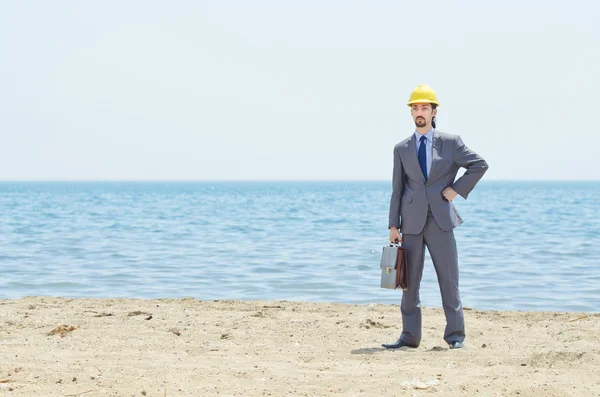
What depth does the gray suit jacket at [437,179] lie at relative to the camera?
6617 millimetres

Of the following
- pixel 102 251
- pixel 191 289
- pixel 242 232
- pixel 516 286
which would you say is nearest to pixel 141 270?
pixel 191 289

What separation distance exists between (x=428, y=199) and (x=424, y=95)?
81 centimetres

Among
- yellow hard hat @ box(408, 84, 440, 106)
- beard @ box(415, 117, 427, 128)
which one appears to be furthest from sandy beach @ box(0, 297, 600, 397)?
yellow hard hat @ box(408, 84, 440, 106)

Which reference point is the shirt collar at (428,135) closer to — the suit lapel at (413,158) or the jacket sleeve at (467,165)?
the suit lapel at (413,158)

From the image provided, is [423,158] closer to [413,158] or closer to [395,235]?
[413,158]

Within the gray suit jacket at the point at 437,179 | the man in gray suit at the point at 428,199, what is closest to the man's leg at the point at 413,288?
the man in gray suit at the point at 428,199

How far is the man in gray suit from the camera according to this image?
6.62 meters

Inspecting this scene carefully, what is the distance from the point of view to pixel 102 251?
1878 centimetres

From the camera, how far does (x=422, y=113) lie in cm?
664

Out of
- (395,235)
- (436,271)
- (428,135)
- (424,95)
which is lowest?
(436,271)

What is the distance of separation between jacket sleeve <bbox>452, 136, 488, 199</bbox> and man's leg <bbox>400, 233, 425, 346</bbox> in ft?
1.66

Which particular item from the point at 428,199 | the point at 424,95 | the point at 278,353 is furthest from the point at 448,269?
the point at 278,353

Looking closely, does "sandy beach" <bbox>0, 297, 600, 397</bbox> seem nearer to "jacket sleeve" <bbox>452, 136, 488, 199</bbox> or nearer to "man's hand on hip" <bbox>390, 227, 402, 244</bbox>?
"man's hand on hip" <bbox>390, 227, 402, 244</bbox>

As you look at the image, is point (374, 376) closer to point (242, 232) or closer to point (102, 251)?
point (102, 251)
